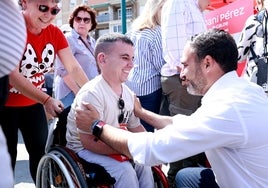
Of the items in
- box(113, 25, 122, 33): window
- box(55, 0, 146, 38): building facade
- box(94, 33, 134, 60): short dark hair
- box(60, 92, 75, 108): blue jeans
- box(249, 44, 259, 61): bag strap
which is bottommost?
box(113, 25, 122, 33): window

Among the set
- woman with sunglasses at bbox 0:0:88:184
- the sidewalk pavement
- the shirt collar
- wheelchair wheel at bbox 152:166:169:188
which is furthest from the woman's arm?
the sidewalk pavement

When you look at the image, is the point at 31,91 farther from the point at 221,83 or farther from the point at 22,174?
the point at 22,174

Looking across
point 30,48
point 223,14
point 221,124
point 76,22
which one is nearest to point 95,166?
point 221,124

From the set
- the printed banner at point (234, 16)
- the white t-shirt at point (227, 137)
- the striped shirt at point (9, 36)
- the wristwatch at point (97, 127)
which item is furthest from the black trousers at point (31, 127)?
the printed banner at point (234, 16)

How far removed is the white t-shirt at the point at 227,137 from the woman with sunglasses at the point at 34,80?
0.85 metres

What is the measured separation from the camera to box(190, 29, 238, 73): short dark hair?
171 cm

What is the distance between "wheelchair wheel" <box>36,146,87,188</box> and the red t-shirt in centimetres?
51

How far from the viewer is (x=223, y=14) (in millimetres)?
3875

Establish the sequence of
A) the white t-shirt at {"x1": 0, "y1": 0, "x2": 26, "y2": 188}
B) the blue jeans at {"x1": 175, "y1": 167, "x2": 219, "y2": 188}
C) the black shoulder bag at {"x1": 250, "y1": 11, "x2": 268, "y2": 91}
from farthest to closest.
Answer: the black shoulder bag at {"x1": 250, "y1": 11, "x2": 268, "y2": 91} → the blue jeans at {"x1": 175, "y1": 167, "x2": 219, "y2": 188} → the white t-shirt at {"x1": 0, "y1": 0, "x2": 26, "y2": 188}

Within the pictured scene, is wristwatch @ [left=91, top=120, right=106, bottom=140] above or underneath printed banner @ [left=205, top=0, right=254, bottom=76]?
underneath

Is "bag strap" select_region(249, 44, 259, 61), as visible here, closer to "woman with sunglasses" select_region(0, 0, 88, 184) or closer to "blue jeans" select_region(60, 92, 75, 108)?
"woman with sunglasses" select_region(0, 0, 88, 184)

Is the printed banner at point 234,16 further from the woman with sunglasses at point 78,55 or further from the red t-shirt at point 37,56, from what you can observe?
the red t-shirt at point 37,56

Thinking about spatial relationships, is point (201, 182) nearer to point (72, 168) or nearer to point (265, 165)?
point (265, 165)

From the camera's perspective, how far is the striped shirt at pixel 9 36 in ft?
3.11
